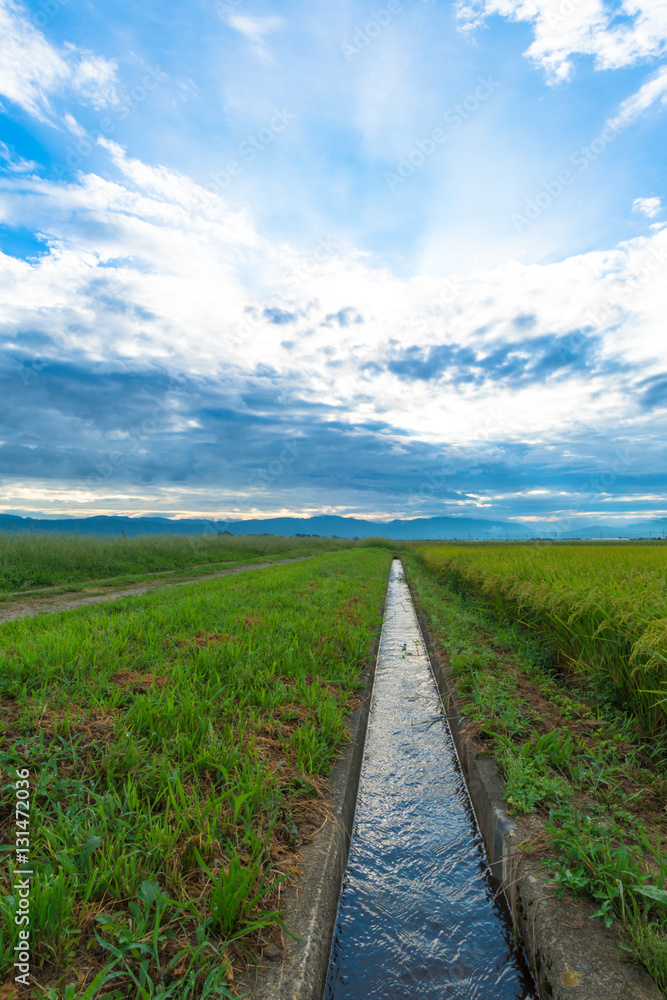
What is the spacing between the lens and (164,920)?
5.79 feet

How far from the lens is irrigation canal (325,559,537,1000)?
191 centimetres

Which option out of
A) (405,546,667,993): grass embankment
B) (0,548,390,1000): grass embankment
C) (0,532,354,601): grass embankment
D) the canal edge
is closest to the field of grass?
(405,546,667,993): grass embankment

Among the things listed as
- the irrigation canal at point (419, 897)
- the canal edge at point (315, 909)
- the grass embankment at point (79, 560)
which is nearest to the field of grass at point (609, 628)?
the irrigation canal at point (419, 897)

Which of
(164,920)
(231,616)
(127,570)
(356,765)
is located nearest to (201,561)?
(127,570)

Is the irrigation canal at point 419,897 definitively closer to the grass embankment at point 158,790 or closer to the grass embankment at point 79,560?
the grass embankment at point 158,790

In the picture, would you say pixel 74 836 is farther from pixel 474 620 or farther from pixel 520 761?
pixel 474 620

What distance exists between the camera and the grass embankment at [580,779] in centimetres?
183

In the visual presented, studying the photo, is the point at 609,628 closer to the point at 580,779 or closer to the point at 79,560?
the point at 580,779

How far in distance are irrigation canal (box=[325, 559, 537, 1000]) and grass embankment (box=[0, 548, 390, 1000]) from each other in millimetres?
447

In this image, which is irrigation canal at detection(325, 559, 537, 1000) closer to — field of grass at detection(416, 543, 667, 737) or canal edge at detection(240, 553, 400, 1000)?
canal edge at detection(240, 553, 400, 1000)

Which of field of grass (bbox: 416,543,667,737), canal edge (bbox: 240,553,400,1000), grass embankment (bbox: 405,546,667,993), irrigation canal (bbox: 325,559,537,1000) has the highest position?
field of grass (bbox: 416,543,667,737)

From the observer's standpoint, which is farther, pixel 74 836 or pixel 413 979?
pixel 74 836

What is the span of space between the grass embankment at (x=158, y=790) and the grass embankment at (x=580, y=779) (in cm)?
124

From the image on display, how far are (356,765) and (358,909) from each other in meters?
1.15
